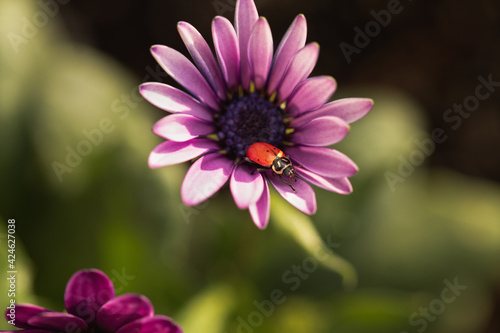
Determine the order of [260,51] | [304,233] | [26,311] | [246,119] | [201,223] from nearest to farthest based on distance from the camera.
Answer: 1. [26,311]
2. [260,51]
3. [246,119]
4. [304,233]
5. [201,223]

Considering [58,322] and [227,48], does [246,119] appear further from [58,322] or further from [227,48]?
[58,322]

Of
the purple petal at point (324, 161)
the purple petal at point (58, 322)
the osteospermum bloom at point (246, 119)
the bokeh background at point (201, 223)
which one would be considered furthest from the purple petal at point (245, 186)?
the bokeh background at point (201, 223)

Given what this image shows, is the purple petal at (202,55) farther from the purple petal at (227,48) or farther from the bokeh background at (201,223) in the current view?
the bokeh background at (201,223)

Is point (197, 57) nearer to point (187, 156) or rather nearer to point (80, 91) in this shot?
point (187, 156)

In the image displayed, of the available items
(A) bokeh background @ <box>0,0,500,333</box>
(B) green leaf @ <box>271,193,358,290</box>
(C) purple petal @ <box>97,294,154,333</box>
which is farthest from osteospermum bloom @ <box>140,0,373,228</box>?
(A) bokeh background @ <box>0,0,500,333</box>

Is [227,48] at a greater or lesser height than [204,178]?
greater

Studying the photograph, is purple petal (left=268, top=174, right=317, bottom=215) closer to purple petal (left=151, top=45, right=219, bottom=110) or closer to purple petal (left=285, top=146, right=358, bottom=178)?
purple petal (left=285, top=146, right=358, bottom=178)

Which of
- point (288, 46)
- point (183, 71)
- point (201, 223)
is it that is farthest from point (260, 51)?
point (201, 223)

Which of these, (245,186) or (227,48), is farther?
(227,48)
